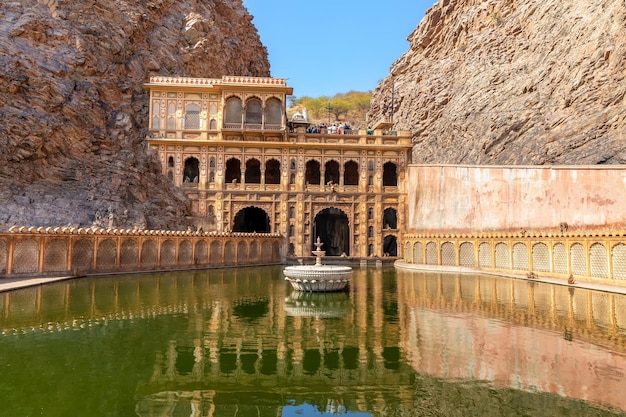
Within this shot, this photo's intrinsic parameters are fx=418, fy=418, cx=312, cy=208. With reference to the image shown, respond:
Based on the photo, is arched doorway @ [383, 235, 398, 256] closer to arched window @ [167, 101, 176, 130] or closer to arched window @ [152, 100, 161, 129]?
arched window @ [167, 101, 176, 130]

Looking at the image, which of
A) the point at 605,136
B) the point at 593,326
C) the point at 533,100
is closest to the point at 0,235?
the point at 593,326

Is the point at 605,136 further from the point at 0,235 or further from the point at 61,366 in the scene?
the point at 0,235

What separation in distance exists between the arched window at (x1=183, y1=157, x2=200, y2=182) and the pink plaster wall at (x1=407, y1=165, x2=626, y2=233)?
18.7 m

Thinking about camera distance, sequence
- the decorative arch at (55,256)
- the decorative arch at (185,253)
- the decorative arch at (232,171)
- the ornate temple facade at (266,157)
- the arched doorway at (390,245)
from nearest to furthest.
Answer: the decorative arch at (55,256)
the decorative arch at (185,253)
the ornate temple facade at (266,157)
the arched doorway at (390,245)
the decorative arch at (232,171)

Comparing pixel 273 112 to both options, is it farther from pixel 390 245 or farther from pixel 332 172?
pixel 390 245

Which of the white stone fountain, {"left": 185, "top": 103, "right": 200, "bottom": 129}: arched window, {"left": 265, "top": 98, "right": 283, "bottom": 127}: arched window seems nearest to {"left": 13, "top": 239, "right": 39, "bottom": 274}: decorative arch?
the white stone fountain

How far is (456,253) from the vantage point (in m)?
28.2

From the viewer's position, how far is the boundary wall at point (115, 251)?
63.6ft

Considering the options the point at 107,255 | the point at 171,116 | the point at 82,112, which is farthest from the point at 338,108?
the point at 107,255

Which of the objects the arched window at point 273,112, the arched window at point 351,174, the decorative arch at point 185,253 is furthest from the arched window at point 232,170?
the decorative arch at point 185,253

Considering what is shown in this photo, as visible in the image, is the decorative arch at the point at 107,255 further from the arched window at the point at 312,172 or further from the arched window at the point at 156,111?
the arched window at the point at 312,172

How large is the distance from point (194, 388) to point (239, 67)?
170 feet

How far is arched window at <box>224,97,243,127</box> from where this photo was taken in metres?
36.3

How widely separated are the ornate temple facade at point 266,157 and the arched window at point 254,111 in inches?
3.5
